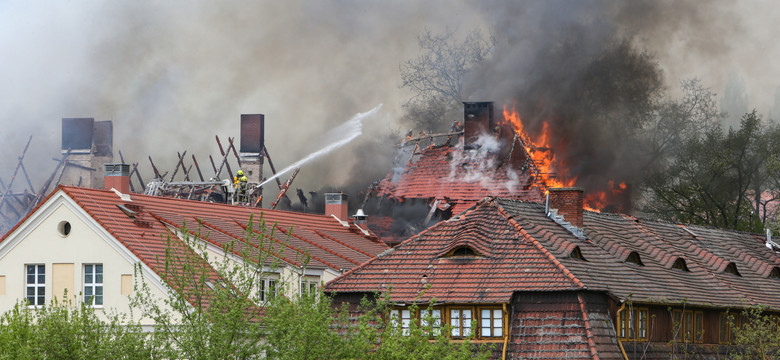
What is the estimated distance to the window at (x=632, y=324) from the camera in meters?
42.5

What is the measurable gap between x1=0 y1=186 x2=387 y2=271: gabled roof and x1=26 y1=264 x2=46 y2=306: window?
3.03 metres

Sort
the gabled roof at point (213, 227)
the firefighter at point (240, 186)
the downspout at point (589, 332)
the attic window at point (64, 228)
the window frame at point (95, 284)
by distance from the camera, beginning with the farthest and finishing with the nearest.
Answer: the firefighter at point (240, 186) < the attic window at point (64, 228) < the gabled roof at point (213, 227) < the window frame at point (95, 284) < the downspout at point (589, 332)

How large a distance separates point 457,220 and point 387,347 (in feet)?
47.9

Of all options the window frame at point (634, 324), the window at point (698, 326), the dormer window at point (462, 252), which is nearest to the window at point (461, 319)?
the dormer window at point (462, 252)

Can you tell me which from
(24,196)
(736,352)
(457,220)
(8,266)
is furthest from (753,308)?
(24,196)

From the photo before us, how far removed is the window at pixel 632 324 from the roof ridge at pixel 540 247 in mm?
2389

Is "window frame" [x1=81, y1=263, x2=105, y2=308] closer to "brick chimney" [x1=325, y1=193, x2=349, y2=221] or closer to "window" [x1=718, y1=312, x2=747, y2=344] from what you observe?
"brick chimney" [x1=325, y1=193, x2=349, y2=221]

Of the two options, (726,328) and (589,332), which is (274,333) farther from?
(726,328)

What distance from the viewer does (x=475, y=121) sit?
68375 mm

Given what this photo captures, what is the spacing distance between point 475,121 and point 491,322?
27.5 meters

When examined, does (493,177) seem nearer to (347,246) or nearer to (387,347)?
(347,246)

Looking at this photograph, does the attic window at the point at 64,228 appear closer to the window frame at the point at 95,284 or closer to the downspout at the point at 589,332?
the window frame at the point at 95,284

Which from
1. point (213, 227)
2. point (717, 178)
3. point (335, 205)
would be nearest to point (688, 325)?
point (213, 227)

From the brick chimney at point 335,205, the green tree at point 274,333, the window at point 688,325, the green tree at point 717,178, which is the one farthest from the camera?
the green tree at point 717,178
